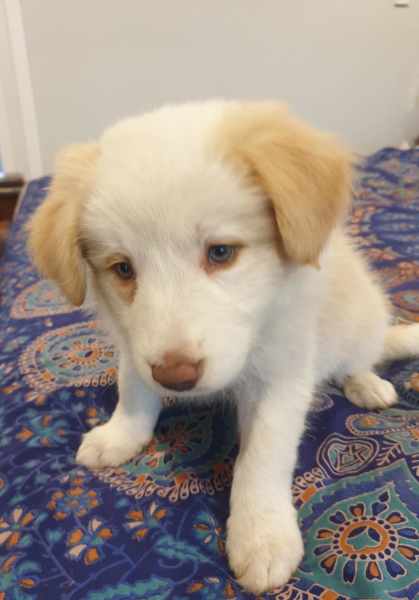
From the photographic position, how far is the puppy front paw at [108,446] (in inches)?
57.2

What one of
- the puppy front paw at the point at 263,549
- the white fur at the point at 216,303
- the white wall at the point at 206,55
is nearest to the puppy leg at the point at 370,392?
the white fur at the point at 216,303

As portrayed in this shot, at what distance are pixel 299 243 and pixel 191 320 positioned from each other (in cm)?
27

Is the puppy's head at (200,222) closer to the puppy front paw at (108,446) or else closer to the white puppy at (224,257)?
the white puppy at (224,257)

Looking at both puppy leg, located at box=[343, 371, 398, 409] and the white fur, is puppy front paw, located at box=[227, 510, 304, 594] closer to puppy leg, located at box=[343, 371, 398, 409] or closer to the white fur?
the white fur

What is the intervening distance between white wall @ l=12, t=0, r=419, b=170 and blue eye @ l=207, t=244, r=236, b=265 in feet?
12.2

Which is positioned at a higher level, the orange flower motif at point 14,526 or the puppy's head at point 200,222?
the puppy's head at point 200,222

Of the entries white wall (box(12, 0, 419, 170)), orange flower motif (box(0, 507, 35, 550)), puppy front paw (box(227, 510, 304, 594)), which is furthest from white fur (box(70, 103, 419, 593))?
white wall (box(12, 0, 419, 170))

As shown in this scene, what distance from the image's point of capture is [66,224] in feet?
3.93

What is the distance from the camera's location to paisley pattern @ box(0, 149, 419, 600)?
3.55 feet

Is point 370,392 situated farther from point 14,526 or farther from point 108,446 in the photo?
point 14,526

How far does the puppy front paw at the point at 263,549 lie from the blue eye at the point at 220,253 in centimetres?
56

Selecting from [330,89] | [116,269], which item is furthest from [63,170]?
[330,89]

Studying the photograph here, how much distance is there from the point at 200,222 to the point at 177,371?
279 mm

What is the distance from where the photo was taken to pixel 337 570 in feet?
3.56
